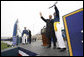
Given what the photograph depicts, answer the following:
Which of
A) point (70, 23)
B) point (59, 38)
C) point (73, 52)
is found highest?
point (70, 23)

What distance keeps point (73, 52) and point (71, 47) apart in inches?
3.6

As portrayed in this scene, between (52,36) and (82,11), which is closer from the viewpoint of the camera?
(82,11)

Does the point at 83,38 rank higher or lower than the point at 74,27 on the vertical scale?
lower

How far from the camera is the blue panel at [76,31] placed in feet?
3.56

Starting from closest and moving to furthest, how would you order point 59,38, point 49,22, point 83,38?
1. point 83,38
2. point 59,38
3. point 49,22

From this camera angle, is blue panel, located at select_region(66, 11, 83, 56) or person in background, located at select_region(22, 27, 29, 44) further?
person in background, located at select_region(22, 27, 29, 44)

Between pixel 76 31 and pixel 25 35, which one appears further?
pixel 25 35

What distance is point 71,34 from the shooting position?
1236mm

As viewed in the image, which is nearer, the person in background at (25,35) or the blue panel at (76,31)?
the blue panel at (76,31)

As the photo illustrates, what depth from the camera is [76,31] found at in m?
1.15

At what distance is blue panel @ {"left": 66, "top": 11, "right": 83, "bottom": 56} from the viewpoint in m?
1.08

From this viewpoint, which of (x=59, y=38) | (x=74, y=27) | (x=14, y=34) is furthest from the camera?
(x=14, y=34)

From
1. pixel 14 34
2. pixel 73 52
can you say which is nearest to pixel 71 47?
pixel 73 52

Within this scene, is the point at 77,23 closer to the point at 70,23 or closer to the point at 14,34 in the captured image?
the point at 70,23
